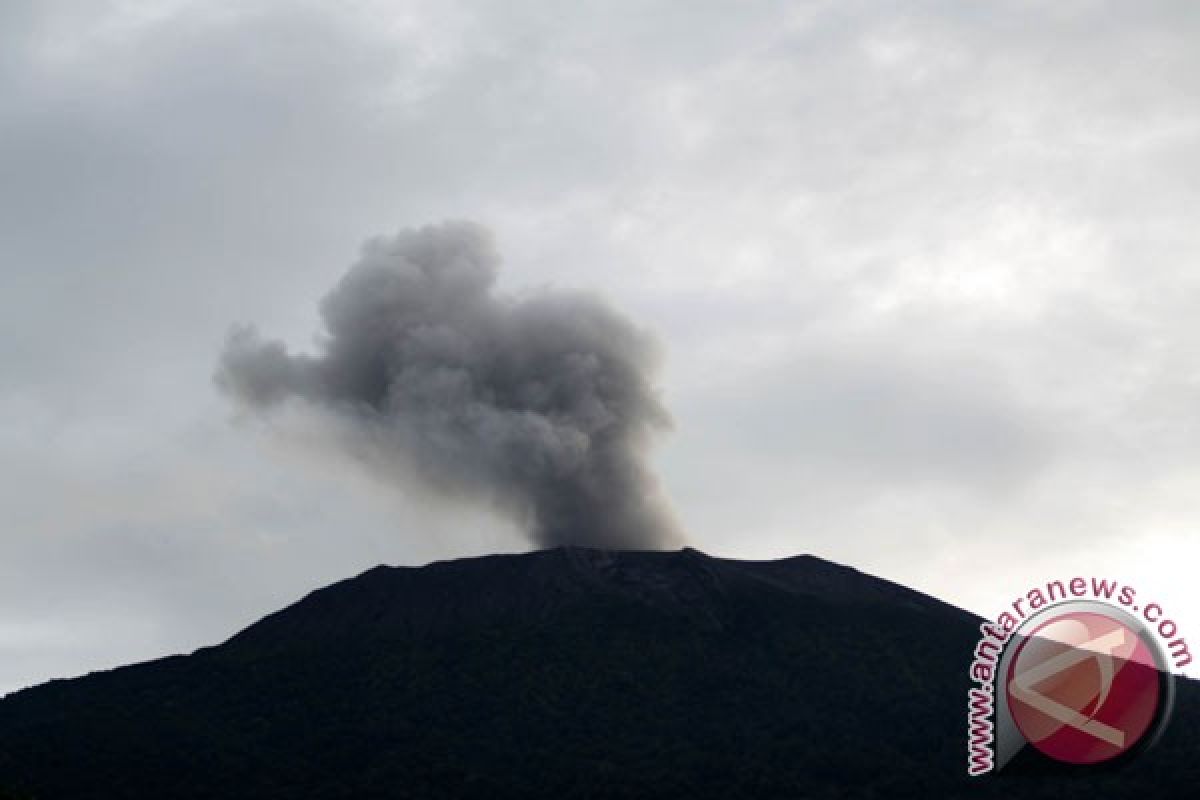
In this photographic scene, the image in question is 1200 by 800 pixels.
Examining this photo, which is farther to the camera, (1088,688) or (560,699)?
(560,699)

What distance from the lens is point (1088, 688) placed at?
68.7 metres

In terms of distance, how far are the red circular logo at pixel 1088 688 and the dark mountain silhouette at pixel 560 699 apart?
2636 centimetres

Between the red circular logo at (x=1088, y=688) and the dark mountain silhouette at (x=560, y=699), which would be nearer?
the red circular logo at (x=1088, y=688)

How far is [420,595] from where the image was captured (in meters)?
148

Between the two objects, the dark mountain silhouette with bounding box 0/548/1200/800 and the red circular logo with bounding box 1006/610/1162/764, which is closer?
the red circular logo with bounding box 1006/610/1162/764

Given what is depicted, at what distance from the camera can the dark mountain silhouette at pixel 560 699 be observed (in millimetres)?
A: 106650

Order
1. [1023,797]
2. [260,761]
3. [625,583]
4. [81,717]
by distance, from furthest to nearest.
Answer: [625,583] → [81,717] → [260,761] → [1023,797]

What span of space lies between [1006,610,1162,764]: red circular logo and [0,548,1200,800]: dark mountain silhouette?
2636 centimetres

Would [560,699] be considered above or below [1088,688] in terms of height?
above

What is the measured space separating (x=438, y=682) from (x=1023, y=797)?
53859 millimetres

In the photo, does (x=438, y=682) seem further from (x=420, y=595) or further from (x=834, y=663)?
(x=834, y=663)

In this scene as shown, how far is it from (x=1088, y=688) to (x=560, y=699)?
64142 mm

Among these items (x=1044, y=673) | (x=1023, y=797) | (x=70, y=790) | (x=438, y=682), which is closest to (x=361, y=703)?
(x=438, y=682)

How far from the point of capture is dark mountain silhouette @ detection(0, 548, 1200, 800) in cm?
10665
